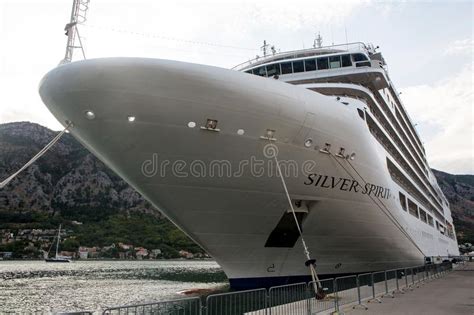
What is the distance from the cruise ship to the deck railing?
5.13 feet

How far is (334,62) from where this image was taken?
19.7m

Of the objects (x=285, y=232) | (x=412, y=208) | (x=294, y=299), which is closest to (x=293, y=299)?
(x=294, y=299)

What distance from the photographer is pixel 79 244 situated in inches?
4537

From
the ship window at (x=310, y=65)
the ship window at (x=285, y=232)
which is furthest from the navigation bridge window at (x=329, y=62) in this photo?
the ship window at (x=285, y=232)

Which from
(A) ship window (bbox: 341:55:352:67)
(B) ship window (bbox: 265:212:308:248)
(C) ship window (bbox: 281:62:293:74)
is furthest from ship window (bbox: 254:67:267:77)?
(B) ship window (bbox: 265:212:308:248)

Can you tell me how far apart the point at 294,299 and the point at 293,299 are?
3 centimetres

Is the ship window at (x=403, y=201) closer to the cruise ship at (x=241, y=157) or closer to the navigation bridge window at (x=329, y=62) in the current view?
the cruise ship at (x=241, y=157)

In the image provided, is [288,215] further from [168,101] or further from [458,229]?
[458,229]

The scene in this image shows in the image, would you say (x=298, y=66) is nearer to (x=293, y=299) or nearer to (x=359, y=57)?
(x=359, y=57)

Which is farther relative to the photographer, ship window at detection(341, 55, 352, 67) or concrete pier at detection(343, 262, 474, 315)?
ship window at detection(341, 55, 352, 67)

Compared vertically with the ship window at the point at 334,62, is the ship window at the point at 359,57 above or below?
above

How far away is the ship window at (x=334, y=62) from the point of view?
64.3 feet

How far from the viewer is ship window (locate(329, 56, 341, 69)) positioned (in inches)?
772

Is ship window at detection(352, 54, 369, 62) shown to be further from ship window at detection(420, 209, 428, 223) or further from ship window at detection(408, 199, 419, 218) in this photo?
ship window at detection(420, 209, 428, 223)
